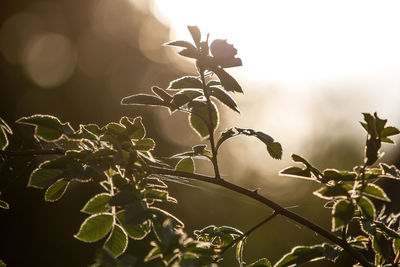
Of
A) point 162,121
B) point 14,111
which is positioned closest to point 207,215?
point 162,121

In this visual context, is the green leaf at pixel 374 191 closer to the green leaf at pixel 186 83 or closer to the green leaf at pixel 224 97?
the green leaf at pixel 224 97

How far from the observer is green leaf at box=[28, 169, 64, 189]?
1.24 m

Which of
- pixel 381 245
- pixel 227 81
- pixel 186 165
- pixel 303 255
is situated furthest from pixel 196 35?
pixel 381 245

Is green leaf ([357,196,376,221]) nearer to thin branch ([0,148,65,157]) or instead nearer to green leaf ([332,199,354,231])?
green leaf ([332,199,354,231])

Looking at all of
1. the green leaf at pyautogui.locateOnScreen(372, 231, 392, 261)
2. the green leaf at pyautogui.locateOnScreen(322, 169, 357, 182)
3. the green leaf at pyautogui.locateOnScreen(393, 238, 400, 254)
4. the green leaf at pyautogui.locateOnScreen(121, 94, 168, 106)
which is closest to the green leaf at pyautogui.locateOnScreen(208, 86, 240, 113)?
the green leaf at pyautogui.locateOnScreen(121, 94, 168, 106)

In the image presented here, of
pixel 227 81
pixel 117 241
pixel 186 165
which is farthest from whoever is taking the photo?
pixel 186 165

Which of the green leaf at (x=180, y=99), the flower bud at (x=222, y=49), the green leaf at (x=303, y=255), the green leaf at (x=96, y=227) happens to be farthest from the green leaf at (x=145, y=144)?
the green leaf at (x=303, y=255)

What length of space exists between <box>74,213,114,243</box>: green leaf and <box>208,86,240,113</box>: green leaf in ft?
1.69

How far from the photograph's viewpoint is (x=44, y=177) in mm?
1260

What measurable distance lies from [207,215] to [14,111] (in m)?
4.45

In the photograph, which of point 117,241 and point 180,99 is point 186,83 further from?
→ point 117,241

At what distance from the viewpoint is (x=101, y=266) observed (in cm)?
106

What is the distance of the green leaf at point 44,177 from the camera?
1.24 m

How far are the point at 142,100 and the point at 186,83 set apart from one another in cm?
20
